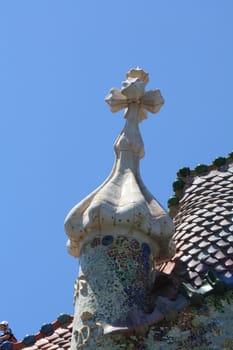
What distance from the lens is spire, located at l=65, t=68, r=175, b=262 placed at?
28.0 feet

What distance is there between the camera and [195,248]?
29.3ft

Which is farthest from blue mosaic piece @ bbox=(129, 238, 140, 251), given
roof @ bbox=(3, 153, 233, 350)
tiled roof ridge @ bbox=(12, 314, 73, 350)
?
tiled roof ridge @ bbox=(12, 314, 73, 350)

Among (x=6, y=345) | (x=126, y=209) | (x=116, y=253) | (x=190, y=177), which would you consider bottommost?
(x=6, y=345)

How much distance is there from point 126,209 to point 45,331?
1679 millimetres

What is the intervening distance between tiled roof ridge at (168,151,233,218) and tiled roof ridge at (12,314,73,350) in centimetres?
130

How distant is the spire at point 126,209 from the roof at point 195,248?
221 mm

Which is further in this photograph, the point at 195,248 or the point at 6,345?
the point at 6,345

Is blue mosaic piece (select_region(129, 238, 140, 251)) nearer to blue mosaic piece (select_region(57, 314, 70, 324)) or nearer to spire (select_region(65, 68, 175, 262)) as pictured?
spire (select_region(65, 68, 175, 262))

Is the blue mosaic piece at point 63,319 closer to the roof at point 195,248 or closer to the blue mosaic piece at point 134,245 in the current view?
the roof at point 195,248

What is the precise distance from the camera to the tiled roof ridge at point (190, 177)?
33.1 feet

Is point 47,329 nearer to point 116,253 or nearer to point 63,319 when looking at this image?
point 63,319

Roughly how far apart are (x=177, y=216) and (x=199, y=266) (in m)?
1.15

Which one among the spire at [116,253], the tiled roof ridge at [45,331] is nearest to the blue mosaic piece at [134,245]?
the spire at [116,253]

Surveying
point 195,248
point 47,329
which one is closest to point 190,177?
point 195,248
